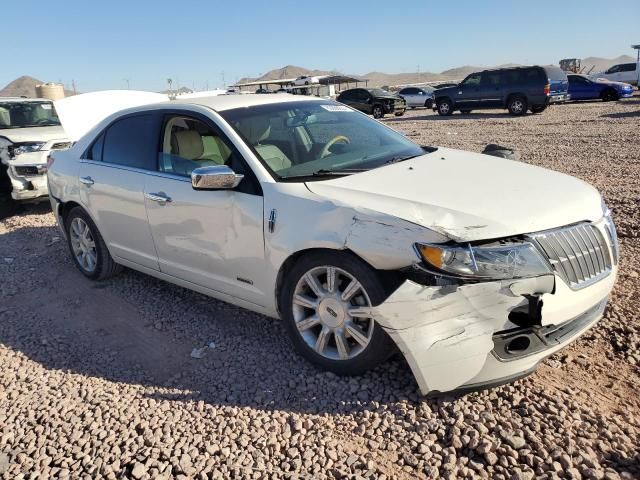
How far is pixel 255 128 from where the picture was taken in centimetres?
383

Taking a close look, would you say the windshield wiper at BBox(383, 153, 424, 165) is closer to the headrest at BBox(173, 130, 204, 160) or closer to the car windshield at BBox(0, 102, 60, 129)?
the headrest at BBox(173, 130, 204, 160)

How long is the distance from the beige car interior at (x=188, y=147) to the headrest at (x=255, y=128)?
195 mm

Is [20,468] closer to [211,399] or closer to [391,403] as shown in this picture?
[211,399]

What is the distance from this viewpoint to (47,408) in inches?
128

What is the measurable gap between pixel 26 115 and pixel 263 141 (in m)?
7.59

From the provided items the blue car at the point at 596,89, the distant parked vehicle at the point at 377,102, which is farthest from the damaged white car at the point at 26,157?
the blue car at the point at 596,89

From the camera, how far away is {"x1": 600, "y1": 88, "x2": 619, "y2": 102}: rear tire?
962 inches

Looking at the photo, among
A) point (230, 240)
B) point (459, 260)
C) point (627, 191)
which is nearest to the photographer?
point (459, 260)

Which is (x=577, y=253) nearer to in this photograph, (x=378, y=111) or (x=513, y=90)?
(x=513, y=90)

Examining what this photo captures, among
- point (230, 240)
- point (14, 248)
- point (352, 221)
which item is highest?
point (352, 221)

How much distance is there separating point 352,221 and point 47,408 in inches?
84.0

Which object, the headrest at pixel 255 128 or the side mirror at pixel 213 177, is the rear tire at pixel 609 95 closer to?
the headrest at pixel 255 128

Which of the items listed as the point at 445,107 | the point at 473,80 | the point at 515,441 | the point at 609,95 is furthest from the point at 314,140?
the point at 609,95

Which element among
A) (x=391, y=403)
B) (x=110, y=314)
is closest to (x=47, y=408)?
(x=110, y=314)
